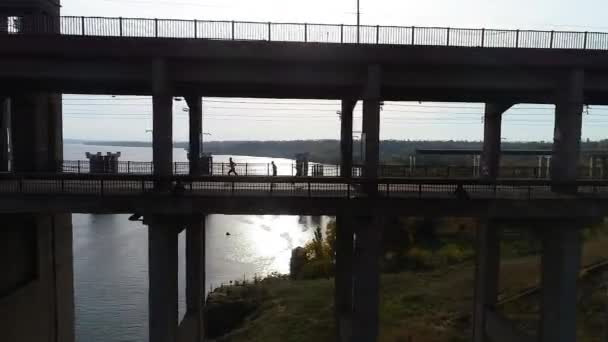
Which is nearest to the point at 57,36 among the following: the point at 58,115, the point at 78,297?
the point at 58,115

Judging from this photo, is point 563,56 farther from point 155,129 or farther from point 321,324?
point 321,324

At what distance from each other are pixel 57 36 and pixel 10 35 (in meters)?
1.66

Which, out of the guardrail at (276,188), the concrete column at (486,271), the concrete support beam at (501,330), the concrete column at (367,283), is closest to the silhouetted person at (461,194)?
the guardrail at (276,188)

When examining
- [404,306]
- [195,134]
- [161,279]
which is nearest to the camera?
[161,279]

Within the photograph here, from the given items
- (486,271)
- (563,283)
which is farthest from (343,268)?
(563,283)

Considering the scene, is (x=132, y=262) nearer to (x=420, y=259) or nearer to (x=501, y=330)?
(x=420, y=259)

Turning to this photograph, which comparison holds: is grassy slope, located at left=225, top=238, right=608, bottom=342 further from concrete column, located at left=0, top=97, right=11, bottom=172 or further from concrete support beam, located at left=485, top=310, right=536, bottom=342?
concrete column, located at left=0, top=97, right=11, bottom=172

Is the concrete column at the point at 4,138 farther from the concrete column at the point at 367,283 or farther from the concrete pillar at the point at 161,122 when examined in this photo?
the concrete column at the point at 367,283

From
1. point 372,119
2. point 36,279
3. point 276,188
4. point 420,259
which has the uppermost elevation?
point 372,119

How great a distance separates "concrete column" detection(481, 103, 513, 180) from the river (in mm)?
10809

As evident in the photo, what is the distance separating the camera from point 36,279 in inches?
799

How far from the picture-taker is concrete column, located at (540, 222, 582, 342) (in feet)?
52.9

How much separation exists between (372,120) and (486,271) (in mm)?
10224

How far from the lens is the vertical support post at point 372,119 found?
53.2 ft
